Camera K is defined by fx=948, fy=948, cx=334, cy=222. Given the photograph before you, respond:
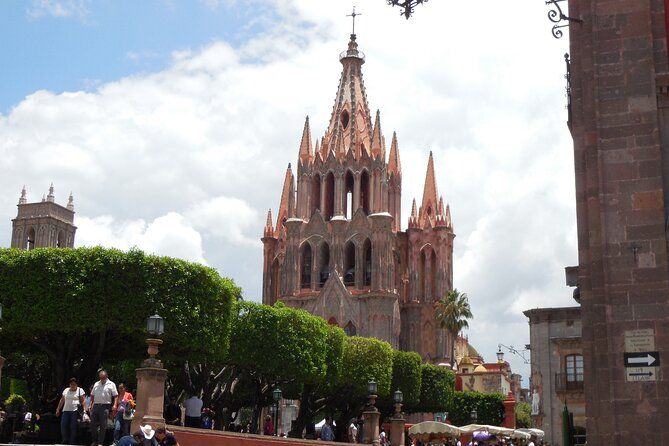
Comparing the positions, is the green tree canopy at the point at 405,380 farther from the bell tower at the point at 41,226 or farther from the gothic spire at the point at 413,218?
the bell tower at the point at 41,226

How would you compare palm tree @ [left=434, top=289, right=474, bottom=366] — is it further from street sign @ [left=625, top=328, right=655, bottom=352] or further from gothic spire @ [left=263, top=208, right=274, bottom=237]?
street sign @ [left=625, top=328, right=655, bottom=352]

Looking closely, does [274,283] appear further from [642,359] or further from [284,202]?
[642,359]

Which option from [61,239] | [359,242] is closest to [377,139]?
[359,242]

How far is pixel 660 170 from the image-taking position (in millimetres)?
16281

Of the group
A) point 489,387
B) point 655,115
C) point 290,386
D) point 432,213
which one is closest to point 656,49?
point 655,115

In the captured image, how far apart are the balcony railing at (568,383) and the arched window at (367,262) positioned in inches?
1207

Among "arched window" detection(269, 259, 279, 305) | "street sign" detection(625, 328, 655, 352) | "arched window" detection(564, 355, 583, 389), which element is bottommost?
"street sign" detection(625, 328, 655, 352)

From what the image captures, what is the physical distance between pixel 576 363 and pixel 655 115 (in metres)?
33.2

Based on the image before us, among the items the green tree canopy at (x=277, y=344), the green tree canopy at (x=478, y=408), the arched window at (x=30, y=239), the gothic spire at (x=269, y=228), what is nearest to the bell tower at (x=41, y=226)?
the arched window at (x=30, y=239)

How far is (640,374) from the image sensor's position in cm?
1579

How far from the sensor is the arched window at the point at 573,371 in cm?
4728

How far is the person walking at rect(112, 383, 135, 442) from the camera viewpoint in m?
19.7

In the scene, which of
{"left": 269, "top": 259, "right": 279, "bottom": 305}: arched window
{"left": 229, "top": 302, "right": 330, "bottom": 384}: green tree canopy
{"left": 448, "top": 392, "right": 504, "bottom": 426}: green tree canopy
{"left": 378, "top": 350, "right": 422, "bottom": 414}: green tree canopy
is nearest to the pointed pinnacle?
{"left": 269, "top": 259, "right": 279, "bottom": 305}: arched window

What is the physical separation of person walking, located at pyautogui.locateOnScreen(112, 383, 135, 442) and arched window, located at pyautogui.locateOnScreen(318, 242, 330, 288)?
5755cm
